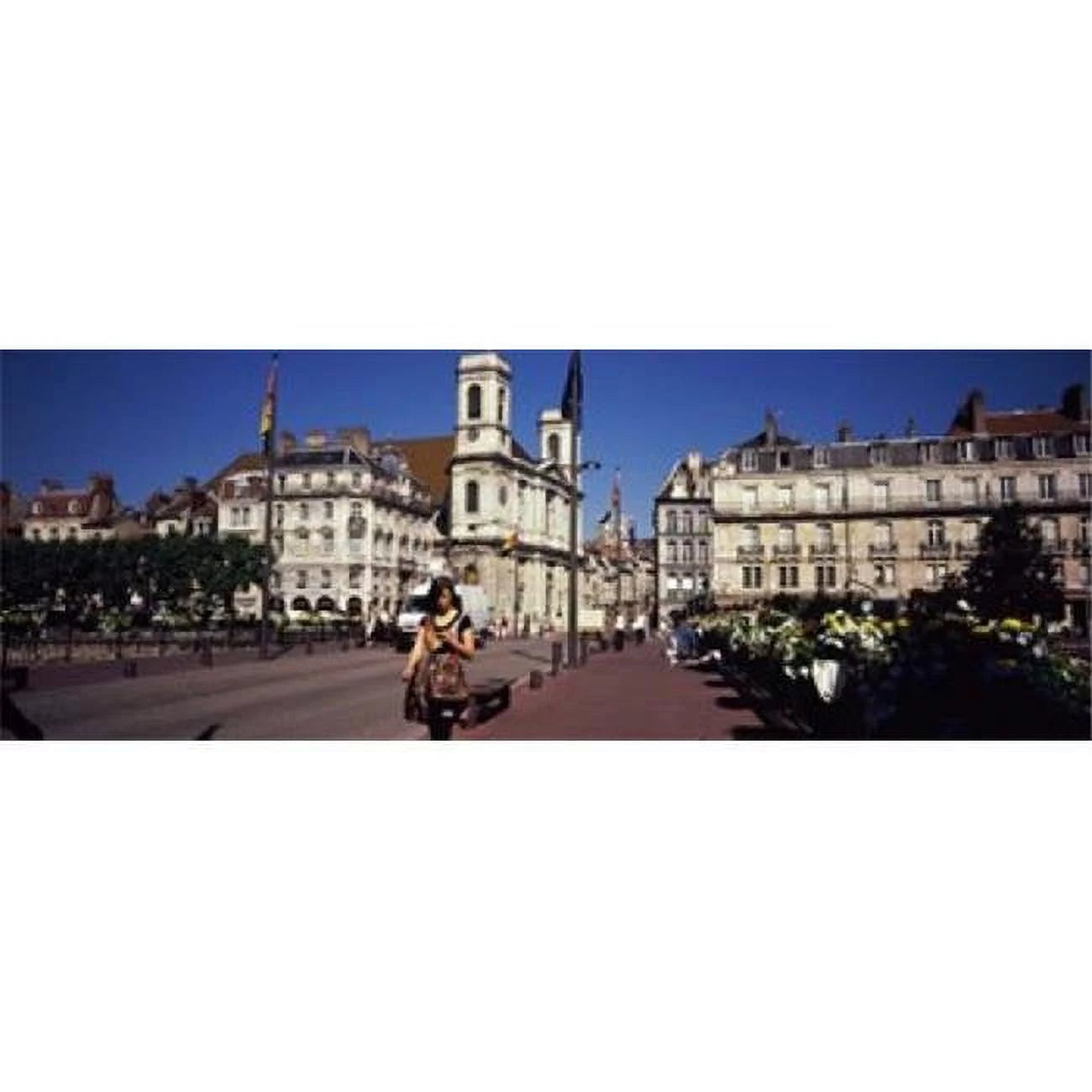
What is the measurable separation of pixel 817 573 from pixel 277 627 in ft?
38.0

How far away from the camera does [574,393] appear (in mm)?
11172

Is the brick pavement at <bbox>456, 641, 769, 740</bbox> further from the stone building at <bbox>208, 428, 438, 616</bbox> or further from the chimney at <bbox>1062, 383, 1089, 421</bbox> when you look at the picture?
the stone building at <bbox>208, 428, 438, 616</bbox>

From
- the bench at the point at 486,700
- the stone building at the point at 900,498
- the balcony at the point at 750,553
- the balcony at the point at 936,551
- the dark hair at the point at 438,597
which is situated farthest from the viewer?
the balcony at the point at 750,553

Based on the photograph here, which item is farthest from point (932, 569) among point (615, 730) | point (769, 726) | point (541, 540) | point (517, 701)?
point (541, 540)

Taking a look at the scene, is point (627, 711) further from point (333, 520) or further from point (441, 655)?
point (333, 520)

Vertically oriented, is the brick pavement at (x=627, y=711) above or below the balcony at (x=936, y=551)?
below

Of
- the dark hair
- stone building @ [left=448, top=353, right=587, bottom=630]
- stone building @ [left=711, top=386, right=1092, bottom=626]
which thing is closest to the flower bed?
stone building @ [left=711, top=386, right=1092, bottom=626]

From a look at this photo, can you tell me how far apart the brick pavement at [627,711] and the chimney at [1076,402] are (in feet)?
13.1

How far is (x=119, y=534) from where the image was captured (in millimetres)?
15359

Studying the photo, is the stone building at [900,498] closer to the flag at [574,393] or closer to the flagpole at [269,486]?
the flag at [574,393]

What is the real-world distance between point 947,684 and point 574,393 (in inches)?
215

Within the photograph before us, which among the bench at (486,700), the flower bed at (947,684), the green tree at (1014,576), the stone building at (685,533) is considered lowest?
the bench at (486,700)

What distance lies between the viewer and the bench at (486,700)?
9.10 meters

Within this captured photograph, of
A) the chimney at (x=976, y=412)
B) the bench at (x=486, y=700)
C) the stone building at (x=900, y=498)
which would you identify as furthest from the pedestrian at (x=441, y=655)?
the chimney at (x=976, y=412)
